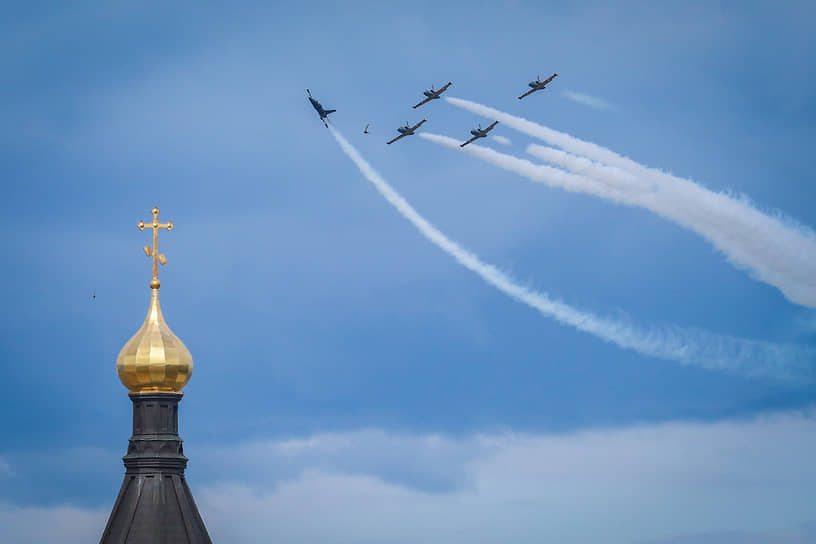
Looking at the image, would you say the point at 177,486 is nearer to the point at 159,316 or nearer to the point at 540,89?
the point at 159,316

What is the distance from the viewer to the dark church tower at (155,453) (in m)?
77.2

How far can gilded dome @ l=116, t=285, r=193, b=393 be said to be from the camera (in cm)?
7962

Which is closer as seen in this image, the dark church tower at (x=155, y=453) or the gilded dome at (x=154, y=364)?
the dark church tower at (x=155, y=453)

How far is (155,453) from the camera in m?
77.9

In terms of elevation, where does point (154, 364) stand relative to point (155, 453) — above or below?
above

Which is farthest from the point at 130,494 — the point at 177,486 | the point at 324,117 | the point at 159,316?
the point at 324,117

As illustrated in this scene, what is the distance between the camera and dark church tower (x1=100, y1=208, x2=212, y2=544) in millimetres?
77188

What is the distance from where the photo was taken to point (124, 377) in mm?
79875

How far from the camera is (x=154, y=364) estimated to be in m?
79.6

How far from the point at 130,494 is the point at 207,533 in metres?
3.17

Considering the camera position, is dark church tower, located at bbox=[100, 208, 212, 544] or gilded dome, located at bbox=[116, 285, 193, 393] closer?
dark church tower, located at bbox=[100, 208, 212, 544]

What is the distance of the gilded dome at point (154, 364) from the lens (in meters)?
79.6

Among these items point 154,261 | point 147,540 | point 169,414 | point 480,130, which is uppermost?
point 480,130

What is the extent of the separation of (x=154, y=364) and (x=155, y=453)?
11.7 feet
